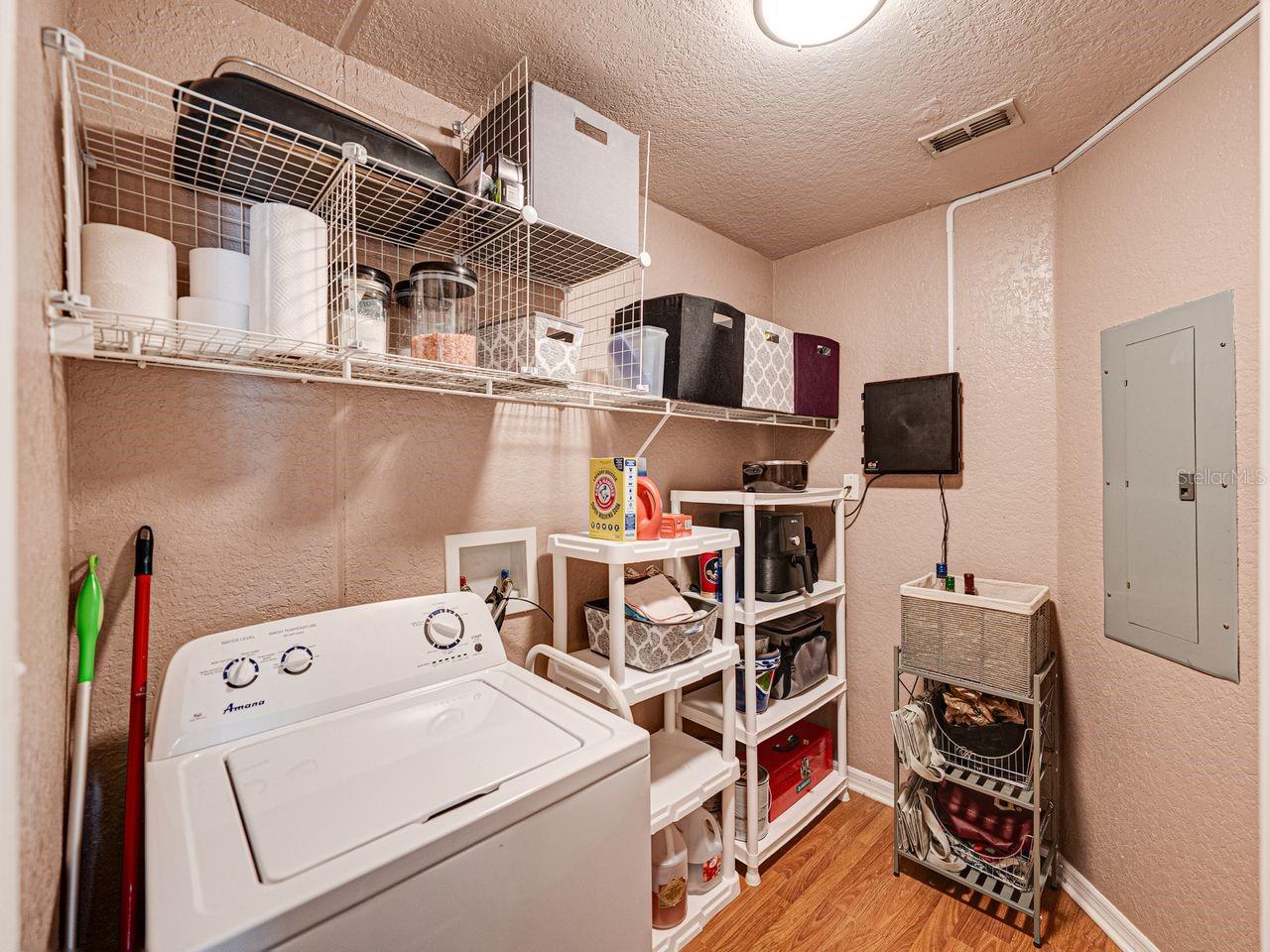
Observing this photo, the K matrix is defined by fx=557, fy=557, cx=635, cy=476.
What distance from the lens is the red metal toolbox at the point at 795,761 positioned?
212 centimetres

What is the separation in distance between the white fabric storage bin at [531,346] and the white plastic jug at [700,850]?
145cm

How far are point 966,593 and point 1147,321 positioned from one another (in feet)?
3.28

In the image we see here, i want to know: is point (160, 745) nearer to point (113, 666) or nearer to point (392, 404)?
point (113, 666)

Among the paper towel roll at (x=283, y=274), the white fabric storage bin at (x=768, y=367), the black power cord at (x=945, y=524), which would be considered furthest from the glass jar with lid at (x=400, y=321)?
the black power cord at (x=945, y=524)

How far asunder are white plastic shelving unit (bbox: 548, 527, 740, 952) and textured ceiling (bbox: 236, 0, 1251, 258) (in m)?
1.27

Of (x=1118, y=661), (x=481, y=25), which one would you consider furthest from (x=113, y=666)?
(x=1118, y=661)

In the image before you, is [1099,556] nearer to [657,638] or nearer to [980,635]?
[980,635]

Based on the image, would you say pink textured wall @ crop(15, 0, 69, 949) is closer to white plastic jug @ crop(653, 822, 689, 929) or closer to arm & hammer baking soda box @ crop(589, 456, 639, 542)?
arm & hammer baking soda box @ crop(589, 456, 639, 542)

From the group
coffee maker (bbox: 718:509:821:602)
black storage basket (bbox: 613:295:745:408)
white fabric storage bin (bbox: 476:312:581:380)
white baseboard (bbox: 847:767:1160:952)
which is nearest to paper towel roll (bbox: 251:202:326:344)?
white fabric storage bin (bbox: 476:312:581:380)

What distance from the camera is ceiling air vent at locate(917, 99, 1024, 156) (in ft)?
5.44

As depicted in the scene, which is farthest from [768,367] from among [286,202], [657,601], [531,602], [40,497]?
[40,497]

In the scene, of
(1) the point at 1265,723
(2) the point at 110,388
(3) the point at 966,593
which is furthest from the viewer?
(3) the point at 966,593

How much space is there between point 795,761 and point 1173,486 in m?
1.55

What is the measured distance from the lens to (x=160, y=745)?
944 mm
